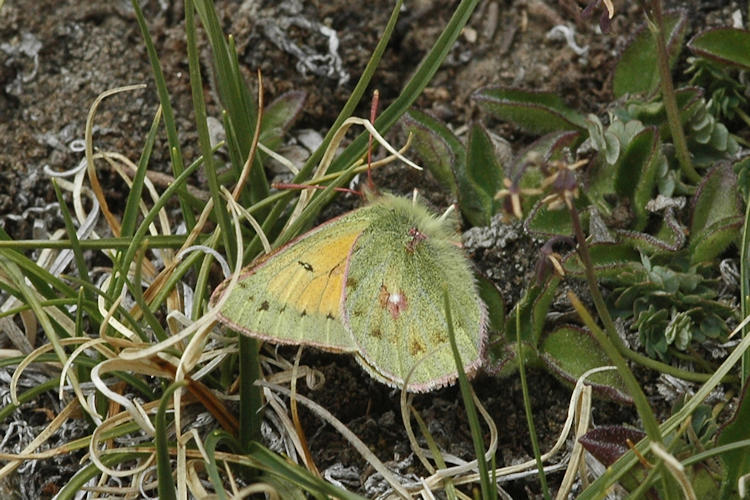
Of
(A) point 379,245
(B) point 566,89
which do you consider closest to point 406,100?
(A) point 379,245

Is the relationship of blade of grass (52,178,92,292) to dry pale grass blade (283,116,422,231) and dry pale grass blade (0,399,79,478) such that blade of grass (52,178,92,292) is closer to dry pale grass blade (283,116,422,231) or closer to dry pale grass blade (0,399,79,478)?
dry pale grass blade (0,399,79,478)

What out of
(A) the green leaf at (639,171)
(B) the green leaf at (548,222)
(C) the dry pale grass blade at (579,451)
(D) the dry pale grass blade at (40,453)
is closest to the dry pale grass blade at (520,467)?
(C) the dry pale grass blade at (579,451)

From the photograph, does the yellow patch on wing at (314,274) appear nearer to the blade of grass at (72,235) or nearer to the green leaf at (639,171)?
the blade of grass at (72,235)

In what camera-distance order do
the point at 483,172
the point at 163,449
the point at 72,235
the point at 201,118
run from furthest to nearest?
1. the point at 483,172
2. the point at 72,235
3. the point at 201,118
4. the point at 163,449

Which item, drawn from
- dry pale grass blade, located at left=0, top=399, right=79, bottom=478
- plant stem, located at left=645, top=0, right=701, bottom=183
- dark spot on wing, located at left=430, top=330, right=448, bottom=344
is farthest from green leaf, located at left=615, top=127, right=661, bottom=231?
dry pale grass blade, located at left=0, top=399, right=79, bottom=478

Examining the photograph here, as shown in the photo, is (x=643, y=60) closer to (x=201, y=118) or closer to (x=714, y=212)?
(x=714, y=212)

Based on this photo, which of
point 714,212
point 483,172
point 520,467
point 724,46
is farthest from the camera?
point 483,172

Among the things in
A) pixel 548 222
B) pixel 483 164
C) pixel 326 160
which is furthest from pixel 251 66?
pixel 548 222
